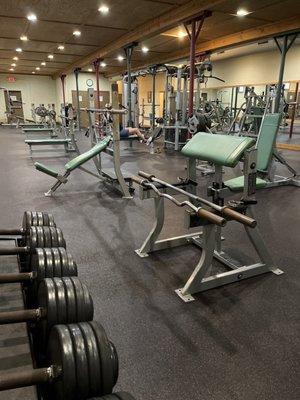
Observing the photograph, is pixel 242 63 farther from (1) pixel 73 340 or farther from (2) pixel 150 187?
(1) pixel 73 340

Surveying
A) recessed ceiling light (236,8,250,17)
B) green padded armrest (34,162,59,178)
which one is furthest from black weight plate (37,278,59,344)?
recessed ceiling light (236,8,250,17)

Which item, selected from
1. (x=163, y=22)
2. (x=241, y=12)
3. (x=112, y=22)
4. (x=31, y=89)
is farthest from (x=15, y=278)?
(x=31, y=89)

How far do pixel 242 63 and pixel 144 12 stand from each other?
23.8 ft

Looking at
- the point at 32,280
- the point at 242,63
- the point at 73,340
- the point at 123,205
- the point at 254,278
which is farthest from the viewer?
the point at 242,63

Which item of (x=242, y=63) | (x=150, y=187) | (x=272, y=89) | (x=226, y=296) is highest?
(x=242, y=63)

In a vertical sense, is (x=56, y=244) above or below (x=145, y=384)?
above

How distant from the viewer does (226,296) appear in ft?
6.36

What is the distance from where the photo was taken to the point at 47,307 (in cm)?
115

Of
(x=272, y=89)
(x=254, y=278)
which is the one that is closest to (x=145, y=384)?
(x=254, y=278)

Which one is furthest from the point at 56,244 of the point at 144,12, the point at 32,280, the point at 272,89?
the point at 272,89

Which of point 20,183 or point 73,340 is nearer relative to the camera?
point 73,340

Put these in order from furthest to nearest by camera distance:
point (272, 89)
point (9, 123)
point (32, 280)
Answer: point (9, 123) < point (272, 89) < point (32, 280)

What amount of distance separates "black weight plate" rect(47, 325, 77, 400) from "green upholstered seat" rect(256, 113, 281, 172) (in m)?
3.42

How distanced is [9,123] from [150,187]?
17.7 m
